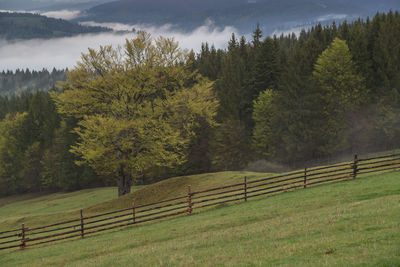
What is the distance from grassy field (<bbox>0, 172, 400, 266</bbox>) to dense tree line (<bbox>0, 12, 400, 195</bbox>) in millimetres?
13184

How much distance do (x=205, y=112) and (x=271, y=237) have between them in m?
24.0

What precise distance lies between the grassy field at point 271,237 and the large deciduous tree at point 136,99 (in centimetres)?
1196

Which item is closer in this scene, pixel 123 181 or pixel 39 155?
pixel 123 181

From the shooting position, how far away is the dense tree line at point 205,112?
117 feet

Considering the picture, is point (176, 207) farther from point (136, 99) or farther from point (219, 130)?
point (219, 130)

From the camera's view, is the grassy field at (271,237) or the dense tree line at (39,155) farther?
the dense tree line at (39,155)

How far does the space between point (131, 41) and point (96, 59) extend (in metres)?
3.94

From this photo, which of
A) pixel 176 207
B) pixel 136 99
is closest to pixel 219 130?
pixel 136 99

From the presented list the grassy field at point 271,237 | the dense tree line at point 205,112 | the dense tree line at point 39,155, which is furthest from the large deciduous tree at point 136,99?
the dense tree line at point 39,155

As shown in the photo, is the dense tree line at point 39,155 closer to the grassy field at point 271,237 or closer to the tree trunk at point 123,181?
the tree trunk at point 123,181

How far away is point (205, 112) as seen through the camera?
36844 millimetres

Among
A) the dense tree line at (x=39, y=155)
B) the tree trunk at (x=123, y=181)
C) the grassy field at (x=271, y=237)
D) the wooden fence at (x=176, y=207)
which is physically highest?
the grassy field at (x=271, y=237)

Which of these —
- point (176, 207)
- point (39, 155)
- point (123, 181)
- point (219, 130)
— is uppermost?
point (176, 207)

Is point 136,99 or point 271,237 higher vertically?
point 136,99
